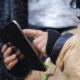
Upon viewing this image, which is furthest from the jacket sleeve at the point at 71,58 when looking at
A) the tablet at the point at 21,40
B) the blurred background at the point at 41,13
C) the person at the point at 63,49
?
the blurred background at the point at 41,13

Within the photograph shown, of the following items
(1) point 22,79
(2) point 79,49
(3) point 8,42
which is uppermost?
(2) point 79,49

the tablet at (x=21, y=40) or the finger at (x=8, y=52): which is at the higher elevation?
the tablet at (x=21, y=40)

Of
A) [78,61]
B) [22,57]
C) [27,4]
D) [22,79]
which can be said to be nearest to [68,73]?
[78,61]

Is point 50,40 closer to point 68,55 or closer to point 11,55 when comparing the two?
point 68,55

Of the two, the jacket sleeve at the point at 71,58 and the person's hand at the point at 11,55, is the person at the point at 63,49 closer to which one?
the jacket sleeve at the point at 71,58

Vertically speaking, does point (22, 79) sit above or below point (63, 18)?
below

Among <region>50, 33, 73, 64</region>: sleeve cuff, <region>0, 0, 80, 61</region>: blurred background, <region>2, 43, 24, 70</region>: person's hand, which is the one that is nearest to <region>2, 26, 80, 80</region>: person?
<region>50, 33, 73, 64</region>: sleeve cuff

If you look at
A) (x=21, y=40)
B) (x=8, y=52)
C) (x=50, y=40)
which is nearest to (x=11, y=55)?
(x=8, y=52)

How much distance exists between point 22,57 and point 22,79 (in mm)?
180

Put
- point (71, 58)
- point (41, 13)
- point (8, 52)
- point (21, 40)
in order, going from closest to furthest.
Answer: point (71, 58) < point (21, 40) < point (8, 52) < point (41, 13)

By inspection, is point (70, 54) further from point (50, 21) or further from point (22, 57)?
point (50, 21)

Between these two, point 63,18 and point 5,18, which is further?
point 5,18

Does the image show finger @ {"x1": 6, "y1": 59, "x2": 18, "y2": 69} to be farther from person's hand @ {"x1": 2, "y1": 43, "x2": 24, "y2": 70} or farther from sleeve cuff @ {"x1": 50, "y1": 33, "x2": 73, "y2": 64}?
sleeve cuff @ {"x1": 50, "y1": 33, "x2": 73, "y2": 64}

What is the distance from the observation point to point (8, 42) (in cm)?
51
